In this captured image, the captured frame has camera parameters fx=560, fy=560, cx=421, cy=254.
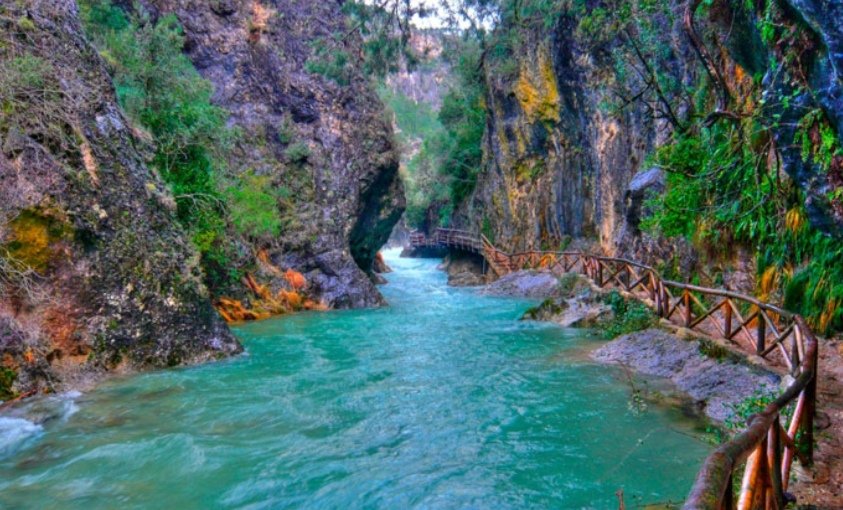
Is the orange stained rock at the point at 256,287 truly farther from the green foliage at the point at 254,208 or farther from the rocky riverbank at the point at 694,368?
the rocky riverbank at the point at 694,368

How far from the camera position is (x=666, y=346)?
9094 millimetres

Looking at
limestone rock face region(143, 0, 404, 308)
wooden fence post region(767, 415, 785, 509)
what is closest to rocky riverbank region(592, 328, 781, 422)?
wooden fence post region(767, 415, 785, 509)

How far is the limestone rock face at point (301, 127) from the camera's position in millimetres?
19969

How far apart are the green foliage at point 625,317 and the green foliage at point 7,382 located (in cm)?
982

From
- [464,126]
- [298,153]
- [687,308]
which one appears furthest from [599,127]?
[464,126]

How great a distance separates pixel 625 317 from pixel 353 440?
7.37 meters

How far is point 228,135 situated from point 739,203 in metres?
13.3

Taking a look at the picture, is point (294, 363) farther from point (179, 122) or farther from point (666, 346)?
point (179, 122)

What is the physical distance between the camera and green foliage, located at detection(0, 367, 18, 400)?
6.97 metres

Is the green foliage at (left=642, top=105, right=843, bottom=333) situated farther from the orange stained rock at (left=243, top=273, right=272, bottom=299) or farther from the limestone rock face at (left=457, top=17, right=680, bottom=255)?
the orange stained rock at (left=243, top=273, right=272, bottom=299)

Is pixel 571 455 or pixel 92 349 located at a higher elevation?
pixel 92 349

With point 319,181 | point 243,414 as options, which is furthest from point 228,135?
point 243,414

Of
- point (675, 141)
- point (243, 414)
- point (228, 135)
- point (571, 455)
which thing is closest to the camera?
point (571, 455)

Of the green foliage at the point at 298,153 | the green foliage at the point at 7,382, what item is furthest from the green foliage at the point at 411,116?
the green foliage at the point at 7,382
